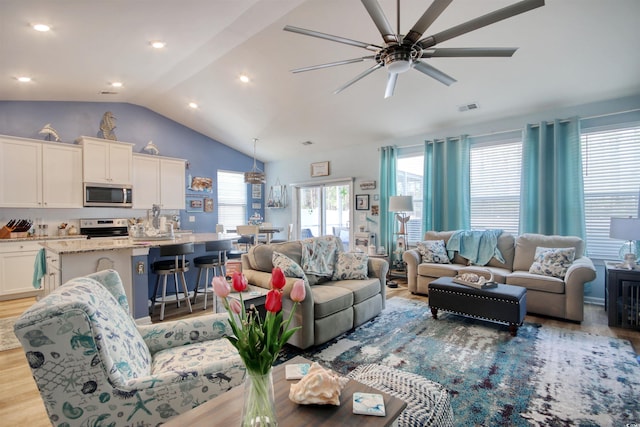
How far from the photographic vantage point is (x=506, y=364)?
250 cm

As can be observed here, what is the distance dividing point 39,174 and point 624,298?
7.93 metres

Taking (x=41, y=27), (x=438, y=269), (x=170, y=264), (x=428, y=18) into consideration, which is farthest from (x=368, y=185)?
(x=41, y=27)

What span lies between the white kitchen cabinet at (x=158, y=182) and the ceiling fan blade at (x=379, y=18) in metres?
5.36

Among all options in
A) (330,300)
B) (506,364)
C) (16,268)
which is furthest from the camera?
(16,268)

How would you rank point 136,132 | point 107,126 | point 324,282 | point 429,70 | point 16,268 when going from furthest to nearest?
point 136,132, point 107,126, point 16,268, point 324,282, point 429,70

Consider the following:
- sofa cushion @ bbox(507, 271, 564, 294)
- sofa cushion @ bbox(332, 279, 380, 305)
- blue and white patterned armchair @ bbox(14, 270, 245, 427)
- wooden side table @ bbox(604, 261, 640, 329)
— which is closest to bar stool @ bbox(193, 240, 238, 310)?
sofa cushion @ bbox(332, 279, 380, 305)

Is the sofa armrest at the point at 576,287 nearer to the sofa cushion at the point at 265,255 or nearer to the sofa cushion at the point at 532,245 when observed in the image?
the sofa cushion at the point at 532,245

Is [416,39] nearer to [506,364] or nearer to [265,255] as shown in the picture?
[265,255]

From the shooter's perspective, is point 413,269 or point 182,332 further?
point 413,269

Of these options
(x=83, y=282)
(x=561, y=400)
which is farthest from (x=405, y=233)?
(x=83, y=282)

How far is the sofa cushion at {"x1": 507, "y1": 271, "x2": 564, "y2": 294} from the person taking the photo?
3.51m

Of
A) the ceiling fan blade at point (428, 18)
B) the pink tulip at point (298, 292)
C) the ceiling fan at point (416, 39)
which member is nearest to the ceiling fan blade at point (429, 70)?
the ceiling fan at point (416, 39)

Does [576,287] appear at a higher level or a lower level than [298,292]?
lower

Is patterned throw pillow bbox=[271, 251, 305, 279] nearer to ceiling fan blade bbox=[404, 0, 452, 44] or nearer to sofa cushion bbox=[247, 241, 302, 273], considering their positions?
sofa cushion bbox=[247, 241, 302, 273]
